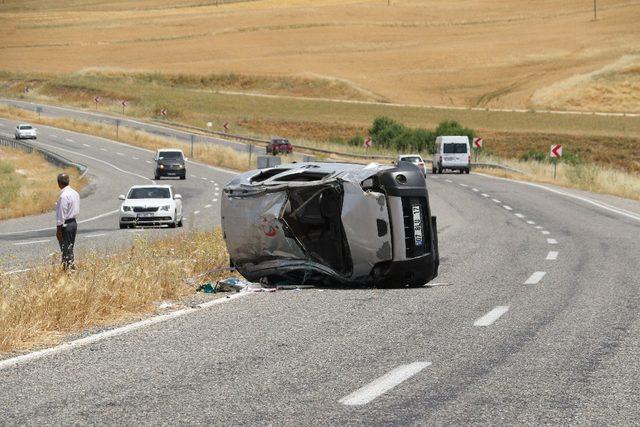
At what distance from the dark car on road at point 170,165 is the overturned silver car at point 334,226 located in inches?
1576

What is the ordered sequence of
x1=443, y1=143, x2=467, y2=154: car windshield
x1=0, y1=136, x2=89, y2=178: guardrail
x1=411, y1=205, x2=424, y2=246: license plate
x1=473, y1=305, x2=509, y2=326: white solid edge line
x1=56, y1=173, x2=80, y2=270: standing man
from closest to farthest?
x1=473, y1=305, x2=509, y2=326: white solid edge line
x1=411, y1=205, x2=424, y2=246: license plate
x1=56, y1=173, x2=80, y2=270: standing man
x1=0, y1=136, x2=89, y2=178: guardrail
x1=443, y1=143, x2=467, y2=154: car windshield

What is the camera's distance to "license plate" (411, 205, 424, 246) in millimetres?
13211

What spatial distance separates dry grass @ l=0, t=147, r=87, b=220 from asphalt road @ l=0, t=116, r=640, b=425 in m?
25.2

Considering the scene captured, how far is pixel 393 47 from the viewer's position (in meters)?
157

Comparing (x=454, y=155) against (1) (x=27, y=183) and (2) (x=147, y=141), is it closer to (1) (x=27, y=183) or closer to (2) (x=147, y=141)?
(1) (x=27, y=183)

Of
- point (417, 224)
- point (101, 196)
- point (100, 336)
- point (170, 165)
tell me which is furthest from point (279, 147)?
point (100, 336)

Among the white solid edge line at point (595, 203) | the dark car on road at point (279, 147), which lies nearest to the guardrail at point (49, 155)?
the dark car on road at point (279, 147)

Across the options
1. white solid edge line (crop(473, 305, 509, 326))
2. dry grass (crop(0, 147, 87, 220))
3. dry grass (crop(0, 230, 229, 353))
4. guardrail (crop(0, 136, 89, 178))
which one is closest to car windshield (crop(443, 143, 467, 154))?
guardrail (crop(0, 136, 89, 178))

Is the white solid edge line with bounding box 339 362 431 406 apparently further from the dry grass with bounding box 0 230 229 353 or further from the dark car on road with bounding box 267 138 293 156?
the dark car on road with bounding box 267 138 293 156

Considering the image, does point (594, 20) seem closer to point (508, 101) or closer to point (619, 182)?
point (508, 101)

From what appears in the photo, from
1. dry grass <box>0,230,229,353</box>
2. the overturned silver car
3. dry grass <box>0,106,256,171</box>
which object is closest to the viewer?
dry grass <box>0,230,229,353</box>

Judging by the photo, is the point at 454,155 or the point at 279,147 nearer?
the point at 454,155

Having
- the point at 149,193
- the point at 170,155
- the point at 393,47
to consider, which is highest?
the point at 393,47

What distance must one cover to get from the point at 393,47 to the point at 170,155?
105 m
